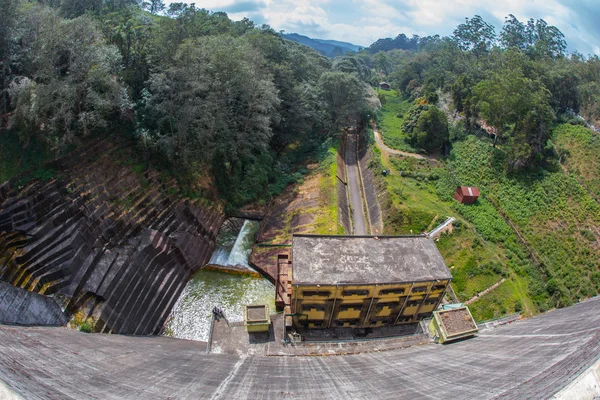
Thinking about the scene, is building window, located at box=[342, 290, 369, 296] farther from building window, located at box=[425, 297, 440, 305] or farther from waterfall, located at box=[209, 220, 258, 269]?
waterfall, located at box=[209, 220, 258, 269]

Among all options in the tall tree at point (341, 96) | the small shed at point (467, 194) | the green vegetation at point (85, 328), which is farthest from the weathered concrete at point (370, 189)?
the green vegetation at point (85, 328)

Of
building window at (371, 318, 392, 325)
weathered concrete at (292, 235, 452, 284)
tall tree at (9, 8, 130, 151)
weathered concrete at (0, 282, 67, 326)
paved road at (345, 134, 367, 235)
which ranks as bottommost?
paved road at (345, 134, 367, 235)

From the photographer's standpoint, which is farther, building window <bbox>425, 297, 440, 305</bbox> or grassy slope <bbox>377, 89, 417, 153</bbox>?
grassy slope <bbox>377, 89, 417, 153</bbox>

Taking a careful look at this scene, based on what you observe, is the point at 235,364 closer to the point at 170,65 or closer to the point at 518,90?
the point at 170,65

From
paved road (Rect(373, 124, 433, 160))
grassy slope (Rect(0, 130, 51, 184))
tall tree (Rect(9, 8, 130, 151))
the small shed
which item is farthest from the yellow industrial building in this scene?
paved road (Rect(373, 124, 433, 160))

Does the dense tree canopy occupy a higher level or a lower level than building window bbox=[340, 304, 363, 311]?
higher

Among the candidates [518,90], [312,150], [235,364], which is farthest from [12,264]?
[518,90]
